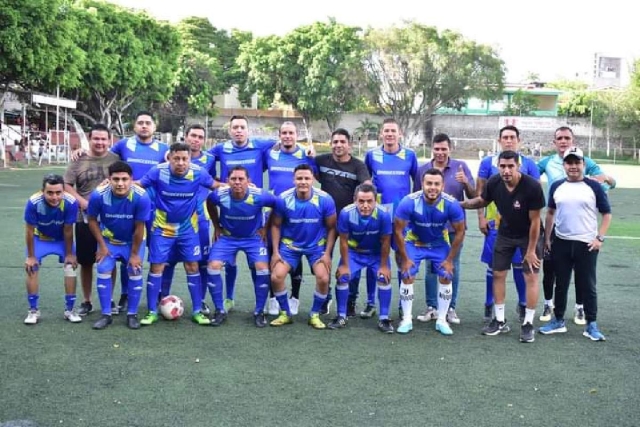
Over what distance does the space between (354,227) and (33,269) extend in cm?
291

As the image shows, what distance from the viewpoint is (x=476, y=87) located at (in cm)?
4925

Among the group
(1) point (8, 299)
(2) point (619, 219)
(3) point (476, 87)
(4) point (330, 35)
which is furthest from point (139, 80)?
(1) point (8, 299)

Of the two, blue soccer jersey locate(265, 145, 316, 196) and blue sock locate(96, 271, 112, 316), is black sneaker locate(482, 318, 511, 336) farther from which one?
blue sock locate(96, 271, 112, 316)

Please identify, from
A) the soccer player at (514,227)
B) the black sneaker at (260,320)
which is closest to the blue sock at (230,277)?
the black sneaker at (260,320)

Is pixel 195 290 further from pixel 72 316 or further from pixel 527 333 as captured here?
pixel 527 333

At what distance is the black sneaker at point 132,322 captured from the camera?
250 inches

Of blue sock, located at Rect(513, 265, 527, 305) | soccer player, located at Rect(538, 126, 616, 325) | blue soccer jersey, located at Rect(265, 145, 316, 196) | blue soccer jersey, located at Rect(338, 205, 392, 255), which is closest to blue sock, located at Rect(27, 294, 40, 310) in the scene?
blue soccer jersey, located at Rect(265, 145, 316, 196)

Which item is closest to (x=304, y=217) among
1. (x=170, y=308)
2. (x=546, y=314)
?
(x=170, y=308)

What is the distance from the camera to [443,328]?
21.0 feet

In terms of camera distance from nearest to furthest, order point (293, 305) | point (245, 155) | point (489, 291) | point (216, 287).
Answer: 1. point (216, 287)
2. point (489, 291)
3. point (293, 305)
4. point (245, 155)

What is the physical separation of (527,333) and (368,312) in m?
1.57

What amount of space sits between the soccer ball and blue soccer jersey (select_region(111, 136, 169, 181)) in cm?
137

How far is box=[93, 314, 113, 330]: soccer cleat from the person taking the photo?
6.29 meters

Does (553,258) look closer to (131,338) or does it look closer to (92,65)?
(131,338)
